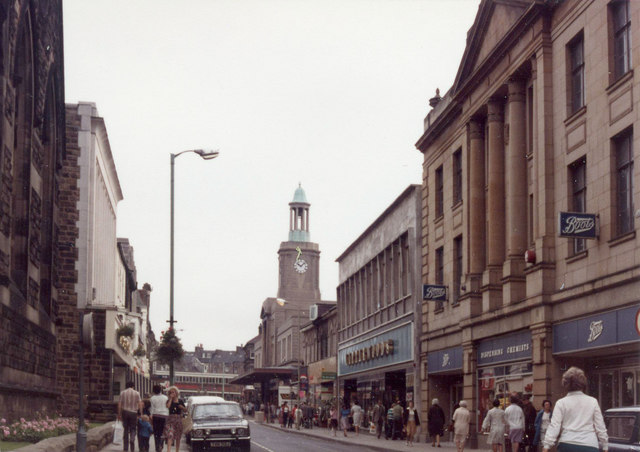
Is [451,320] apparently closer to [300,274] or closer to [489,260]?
[489,260]

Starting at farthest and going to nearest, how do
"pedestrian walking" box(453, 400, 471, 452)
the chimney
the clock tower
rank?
the clock tower, the chimney, "pedestrian walking" box(453, 400, 471, 452)

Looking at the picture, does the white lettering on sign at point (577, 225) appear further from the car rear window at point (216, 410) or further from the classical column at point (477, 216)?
the car rear window at point (216, 410)

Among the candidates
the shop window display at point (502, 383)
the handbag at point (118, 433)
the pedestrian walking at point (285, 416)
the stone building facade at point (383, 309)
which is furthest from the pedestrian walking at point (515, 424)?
the pedestrian walking at point (285, 416)

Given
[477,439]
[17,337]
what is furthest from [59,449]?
[477,439]

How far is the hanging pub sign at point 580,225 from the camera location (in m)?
24.3

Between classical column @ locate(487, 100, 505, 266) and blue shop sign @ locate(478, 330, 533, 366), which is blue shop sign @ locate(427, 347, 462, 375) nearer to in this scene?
blue shop sign @ locate(478, 330, 533, 366)

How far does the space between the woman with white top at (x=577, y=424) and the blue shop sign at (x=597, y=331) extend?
37.5ft

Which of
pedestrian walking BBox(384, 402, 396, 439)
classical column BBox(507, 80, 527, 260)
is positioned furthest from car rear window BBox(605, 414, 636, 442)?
pedestrian walking BBox(384, 402, 396, 439)

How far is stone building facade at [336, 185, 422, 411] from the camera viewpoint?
145 feet

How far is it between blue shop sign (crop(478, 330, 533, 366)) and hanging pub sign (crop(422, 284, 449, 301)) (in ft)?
14.6

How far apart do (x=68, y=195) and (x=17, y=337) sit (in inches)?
880

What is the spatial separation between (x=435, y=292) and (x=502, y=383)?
7393 mm

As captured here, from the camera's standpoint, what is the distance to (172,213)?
33406mm

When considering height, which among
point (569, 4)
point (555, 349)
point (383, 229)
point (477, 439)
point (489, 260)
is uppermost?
point (569, 4)
